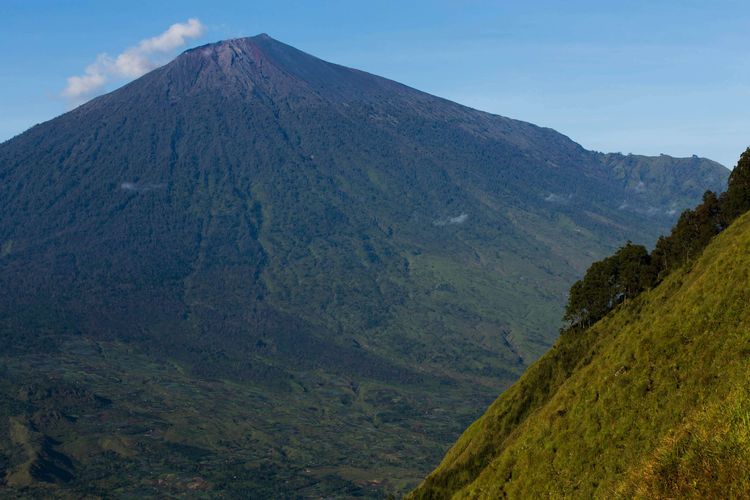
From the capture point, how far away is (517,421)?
6681cm

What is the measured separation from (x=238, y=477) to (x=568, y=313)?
13073 centimetres

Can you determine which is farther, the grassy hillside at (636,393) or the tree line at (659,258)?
the tree line at (659,258)

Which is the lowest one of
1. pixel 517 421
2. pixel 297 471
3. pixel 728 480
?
pixel 297 471

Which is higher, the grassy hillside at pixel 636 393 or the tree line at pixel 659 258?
the tree line at pixel 659 258

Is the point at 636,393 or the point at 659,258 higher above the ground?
A: the point at 659,258

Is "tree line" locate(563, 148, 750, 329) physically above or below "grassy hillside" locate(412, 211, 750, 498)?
above

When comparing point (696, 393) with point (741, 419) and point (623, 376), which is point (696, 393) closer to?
point (623, 376)

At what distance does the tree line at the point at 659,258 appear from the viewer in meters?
72.2

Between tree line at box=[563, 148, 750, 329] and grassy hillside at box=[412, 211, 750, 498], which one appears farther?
tree line at box=[563, 148, 750, 329]

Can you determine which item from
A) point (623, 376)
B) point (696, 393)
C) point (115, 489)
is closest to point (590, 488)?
point (696, 393)

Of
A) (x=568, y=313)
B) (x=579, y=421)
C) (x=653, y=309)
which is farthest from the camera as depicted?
(x=568, y=313)

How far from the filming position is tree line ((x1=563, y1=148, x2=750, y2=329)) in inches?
2842

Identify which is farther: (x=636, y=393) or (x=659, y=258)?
(x=659, y=258)

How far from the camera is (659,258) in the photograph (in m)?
74.2
